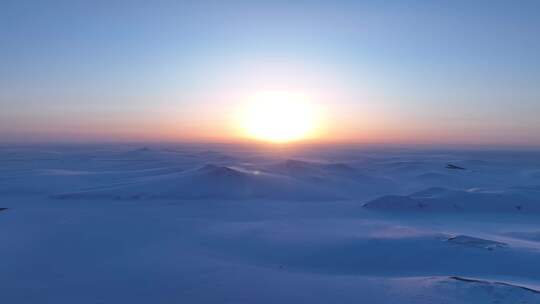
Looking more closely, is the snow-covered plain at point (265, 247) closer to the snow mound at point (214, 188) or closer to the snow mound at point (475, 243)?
the snow mound at point (475, 243)

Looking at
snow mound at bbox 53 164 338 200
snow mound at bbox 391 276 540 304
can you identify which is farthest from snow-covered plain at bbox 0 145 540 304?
snow mound at bbox 53 164 338 200

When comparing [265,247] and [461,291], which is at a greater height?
[461,291]

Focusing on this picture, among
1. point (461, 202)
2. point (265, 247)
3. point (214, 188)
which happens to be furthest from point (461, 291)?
point (214, 188)

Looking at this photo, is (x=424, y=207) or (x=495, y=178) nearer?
(x=424, y=207)

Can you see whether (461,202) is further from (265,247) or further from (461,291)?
(461,291)

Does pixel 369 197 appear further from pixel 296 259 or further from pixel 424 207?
pixel 296 259

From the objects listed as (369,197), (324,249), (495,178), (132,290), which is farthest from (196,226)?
(495,178)

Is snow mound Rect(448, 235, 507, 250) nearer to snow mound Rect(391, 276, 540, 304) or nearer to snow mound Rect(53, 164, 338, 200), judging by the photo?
snow mound Rect(391, 276, 540, 304)
